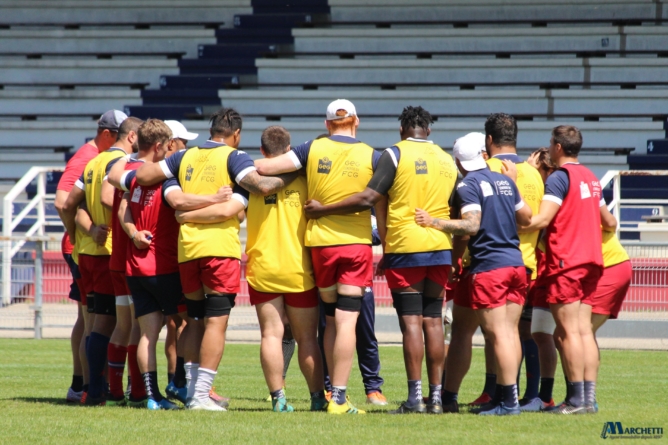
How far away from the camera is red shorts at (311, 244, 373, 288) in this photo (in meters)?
5.80

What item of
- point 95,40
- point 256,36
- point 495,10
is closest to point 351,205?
point 495,10

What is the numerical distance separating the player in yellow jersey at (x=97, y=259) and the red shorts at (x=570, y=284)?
125 inches

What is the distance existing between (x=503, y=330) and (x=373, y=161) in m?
1.41

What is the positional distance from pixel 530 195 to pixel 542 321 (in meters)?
0.92

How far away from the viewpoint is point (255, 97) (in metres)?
19.6

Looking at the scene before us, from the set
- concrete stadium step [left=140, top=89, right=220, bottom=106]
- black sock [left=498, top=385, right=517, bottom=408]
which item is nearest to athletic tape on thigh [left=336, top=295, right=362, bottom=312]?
black sock [left=498, top=385, right=517, bottom=408]

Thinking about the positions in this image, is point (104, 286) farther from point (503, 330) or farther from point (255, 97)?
point (255, 97)

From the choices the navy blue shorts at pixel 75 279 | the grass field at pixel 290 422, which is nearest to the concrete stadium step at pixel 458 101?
the grass field at pixel 290 422

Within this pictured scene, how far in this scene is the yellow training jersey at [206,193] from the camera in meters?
→ 5.91

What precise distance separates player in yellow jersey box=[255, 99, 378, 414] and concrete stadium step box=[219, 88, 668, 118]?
12804mm

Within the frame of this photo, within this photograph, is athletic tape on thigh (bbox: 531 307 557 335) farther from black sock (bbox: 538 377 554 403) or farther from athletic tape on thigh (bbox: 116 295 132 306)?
athletic tape on thigh (bbox: 116 295 132 306)

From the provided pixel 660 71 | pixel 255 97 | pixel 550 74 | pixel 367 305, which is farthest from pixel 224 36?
pixel 367 305

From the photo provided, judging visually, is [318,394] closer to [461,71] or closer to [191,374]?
[191,374]

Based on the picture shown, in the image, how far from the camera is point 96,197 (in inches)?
259
